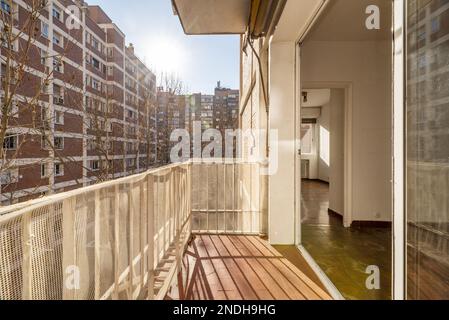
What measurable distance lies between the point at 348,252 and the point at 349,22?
10.0ft

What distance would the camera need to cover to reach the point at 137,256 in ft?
Result: 5.02

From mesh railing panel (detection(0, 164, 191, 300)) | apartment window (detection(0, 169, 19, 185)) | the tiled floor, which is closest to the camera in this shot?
mesh railing panel (detection(0, 164, 191, 300))

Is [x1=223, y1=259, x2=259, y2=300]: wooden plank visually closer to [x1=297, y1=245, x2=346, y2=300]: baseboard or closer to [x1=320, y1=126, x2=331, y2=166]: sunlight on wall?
[x1=297, y1=245, x2=346, y2=300]: baseboard

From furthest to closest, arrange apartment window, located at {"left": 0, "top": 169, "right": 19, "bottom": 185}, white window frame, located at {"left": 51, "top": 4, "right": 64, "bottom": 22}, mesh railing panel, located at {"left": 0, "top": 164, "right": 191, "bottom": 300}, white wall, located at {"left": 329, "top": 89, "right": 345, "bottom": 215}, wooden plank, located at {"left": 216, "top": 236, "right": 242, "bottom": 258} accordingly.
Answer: white wall, located at {"left": 329, "top": 89, "right": 345, "bottom": 215}, white window frame, located at {"left": 51, "top": 4, "right": 64, "bottom": 22}, wooden plank, located at {"left": 216, "top": 236, "right": 242, "bottom": 258}, apartment window, located at {"left": 0, "top": 169, "right": 19, "bottom": 185}, mesh railing panel, located at {"left": 0, "top": 164, "right": 191, "bottom": 300}

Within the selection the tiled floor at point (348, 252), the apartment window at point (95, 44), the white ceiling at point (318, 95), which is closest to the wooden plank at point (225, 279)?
the tiled floor at point (348, 252)

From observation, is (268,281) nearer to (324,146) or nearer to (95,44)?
(324,146)

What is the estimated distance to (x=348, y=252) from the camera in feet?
9.20

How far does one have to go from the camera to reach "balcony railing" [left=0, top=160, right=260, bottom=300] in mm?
716

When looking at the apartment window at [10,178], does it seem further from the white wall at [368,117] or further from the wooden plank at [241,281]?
the white wall at [368,117]

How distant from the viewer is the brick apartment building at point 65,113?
7.48ft

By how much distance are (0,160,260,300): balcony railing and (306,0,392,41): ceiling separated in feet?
8.60

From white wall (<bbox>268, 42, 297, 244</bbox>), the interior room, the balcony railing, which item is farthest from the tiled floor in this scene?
the balcony railing

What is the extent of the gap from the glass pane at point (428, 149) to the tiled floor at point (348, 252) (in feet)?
3.96

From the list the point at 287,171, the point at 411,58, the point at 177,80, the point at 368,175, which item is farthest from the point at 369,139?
the point at 177,80
